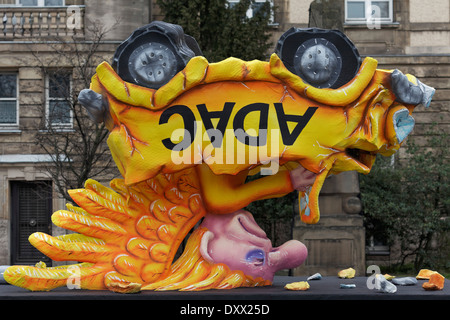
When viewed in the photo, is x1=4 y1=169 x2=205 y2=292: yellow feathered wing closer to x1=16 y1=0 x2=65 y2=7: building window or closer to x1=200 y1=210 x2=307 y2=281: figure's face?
x1=200 y1=210 x2=307 y2=281: figure's face

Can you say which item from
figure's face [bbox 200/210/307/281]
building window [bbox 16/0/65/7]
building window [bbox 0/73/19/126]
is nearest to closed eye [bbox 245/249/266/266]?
figure's face [bbox 200/210/307/281]

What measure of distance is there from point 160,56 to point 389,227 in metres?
9.63

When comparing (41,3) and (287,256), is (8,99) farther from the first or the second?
(287,256)

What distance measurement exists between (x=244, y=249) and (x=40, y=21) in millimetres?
12797

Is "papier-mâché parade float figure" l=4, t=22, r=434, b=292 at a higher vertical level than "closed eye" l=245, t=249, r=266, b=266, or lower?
higher

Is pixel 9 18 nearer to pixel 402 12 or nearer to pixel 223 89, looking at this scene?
pixel 402 12

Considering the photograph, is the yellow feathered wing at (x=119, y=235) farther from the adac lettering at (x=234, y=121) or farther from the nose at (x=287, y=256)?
the nose at (x=287, y=256)

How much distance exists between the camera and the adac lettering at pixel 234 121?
7090 millimetres

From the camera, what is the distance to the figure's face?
720 cm

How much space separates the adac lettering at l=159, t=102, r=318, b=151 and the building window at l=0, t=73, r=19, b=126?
40.0ft

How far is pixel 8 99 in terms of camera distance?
60.0 ft

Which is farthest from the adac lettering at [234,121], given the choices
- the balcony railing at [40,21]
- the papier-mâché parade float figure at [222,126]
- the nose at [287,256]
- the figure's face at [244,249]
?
the balcony railing at [40,21]

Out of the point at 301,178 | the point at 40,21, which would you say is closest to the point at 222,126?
the point at 301,178

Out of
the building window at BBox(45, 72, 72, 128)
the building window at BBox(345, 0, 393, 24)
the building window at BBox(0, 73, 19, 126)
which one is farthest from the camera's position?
the building window at BBox(345, 0, 393, 24)
